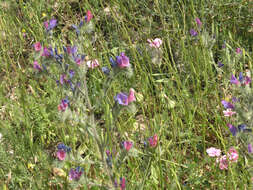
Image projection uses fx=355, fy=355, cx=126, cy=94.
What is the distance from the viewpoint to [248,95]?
4.83 feet

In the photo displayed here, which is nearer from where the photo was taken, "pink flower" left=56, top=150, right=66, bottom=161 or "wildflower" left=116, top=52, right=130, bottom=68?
"wildflower" left=116, top=52, right=130, bottom=68

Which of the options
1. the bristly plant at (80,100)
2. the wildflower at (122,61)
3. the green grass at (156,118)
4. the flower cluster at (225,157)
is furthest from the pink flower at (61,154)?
the flower cluster at (225,157)

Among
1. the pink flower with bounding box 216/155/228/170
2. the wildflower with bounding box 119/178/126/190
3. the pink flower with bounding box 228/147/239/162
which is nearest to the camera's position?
the wildflower with bounding box 119/178/126/190

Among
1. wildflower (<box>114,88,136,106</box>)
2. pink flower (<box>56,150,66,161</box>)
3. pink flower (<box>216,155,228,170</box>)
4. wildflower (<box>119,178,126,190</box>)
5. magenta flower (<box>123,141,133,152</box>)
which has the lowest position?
pink flower (<box>216,155,228,170</box>)

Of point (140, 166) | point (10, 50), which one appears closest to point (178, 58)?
point (140, 166)

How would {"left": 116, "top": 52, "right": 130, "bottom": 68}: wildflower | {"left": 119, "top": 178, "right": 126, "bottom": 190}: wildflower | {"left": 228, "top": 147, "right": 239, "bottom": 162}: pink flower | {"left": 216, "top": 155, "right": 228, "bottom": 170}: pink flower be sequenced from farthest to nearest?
{"left": 216, "top": 155, "right": 228, "bottom": 170}: pink flower
{"left": 228, "top": 147, "right": 239, "bottom": 162}: pink flower
{"left": 119, "top": 178, "right": 126, "bottom": 190}: wildflower
{"left": 116, "top": 52, "right": 130, "bottom": 68}: wildflower

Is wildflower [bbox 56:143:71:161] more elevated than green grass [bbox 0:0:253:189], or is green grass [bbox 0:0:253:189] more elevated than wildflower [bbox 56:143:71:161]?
wildflower [bbox 56:143:71:161]

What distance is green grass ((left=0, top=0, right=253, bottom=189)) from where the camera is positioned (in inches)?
77.8

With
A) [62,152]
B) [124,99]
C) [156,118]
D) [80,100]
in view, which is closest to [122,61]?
[124,99]

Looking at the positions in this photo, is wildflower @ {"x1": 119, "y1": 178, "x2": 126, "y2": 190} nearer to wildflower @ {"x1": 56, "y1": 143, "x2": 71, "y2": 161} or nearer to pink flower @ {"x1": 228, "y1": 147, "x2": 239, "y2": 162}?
wildflower @ {"x1": 56, "y1": 143, "x2": 71, "y2": 161}

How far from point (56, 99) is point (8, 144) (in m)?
0.47

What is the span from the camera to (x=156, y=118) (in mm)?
2090

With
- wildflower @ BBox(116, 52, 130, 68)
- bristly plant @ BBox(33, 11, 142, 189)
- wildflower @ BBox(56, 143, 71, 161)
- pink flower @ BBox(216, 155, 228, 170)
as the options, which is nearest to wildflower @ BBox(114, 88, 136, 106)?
bristly plant @ BBox(33, 11, 142, 189)

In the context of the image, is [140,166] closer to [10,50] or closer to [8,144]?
[8,144]
